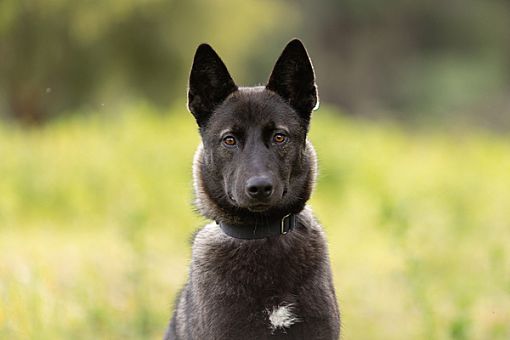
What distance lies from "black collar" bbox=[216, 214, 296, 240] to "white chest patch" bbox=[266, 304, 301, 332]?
404 mm

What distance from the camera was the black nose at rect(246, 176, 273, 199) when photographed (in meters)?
4.23

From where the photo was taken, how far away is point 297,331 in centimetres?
425

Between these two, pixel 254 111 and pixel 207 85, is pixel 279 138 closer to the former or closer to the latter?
pixel 254 111

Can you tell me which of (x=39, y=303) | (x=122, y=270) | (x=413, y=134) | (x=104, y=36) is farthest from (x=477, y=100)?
(x=39, y=303)

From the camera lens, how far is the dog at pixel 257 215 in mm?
4258

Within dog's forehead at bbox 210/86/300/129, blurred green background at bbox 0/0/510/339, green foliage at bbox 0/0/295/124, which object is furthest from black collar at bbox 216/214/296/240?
green foliage at bbox 0/0/295/124

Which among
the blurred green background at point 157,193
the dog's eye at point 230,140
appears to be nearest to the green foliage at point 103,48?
the blurred green background at point 157,193

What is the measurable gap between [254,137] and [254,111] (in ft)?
0.42

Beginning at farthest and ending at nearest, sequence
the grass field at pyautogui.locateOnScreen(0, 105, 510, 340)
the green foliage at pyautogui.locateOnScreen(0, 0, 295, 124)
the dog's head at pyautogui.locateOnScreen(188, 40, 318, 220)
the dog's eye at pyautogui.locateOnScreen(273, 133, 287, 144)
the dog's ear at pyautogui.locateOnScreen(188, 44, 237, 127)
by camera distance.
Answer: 1. the green foliage at pyautogui.locateOnScreen(0, 0, 295, 124)
2. the grass field at pyautogui.locateOnScreen(0, 105, 510, 340)
3. the dog's ear at pyautogui.locateOnScreen(188, 44, 237, 127)
4. the dog's eye at pyautogui.locateOnScreen(273, 133, 287, 144)
5. the dog's head at pyautogui.locateOnScreen(188, 40, 318, 220)

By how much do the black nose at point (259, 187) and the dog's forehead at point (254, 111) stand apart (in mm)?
312

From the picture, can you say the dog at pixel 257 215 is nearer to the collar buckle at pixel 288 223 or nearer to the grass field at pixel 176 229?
the collar buckle at pixel 288 223

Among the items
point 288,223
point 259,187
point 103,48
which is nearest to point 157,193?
point 288,223

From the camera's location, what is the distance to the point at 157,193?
9.53m

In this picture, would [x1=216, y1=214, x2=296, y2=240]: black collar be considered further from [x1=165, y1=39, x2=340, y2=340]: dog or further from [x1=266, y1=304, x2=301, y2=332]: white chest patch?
[x1=266, y1=304, x2=301, y2=332]: white chest patch
